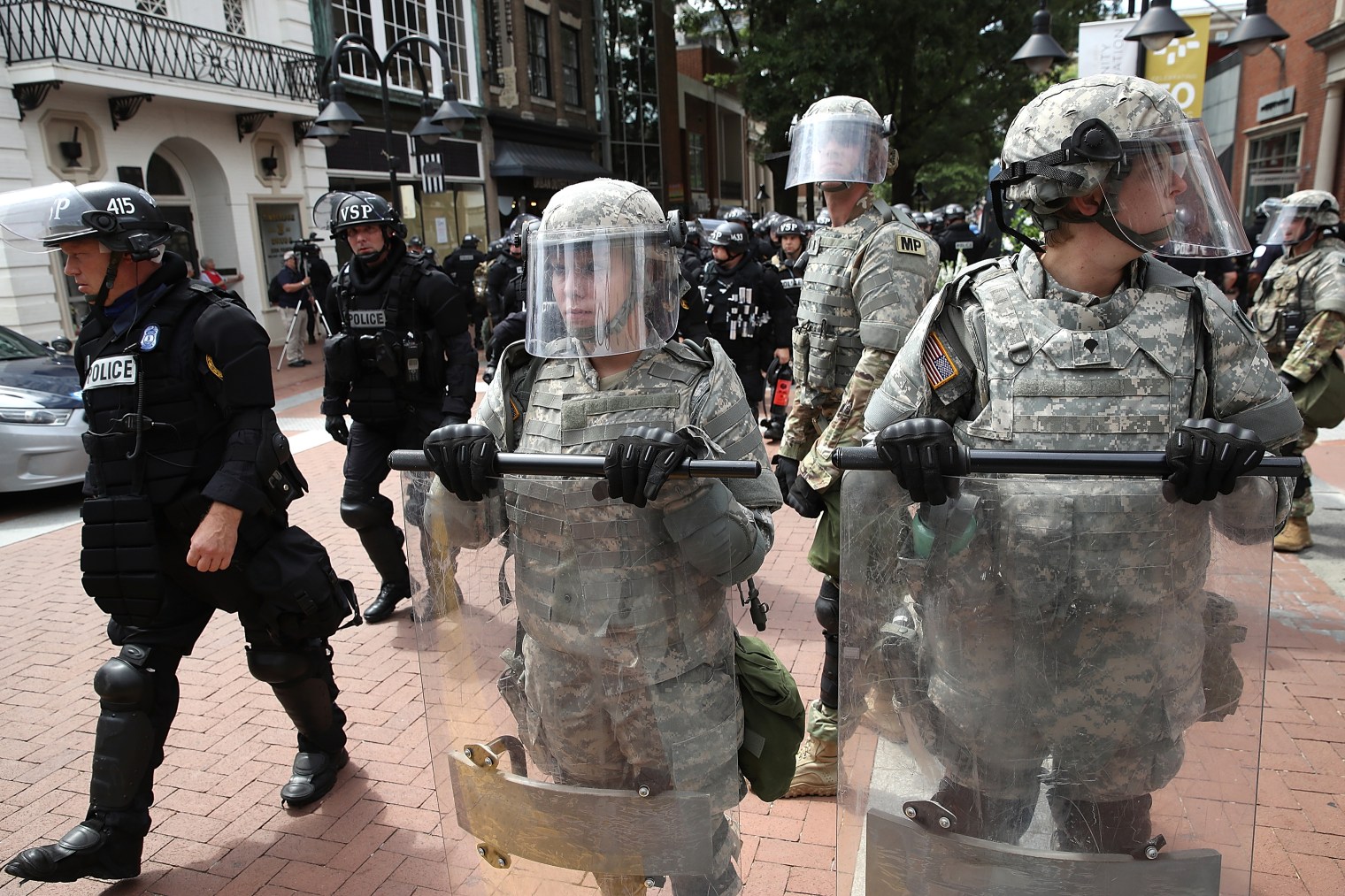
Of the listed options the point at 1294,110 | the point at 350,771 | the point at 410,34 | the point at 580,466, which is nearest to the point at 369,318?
the point at 350,771

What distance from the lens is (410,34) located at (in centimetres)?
2180

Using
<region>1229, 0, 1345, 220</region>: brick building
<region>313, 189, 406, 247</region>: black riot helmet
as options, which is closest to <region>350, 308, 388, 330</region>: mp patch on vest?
<region>313, 189, 406, 247</region>: black riot helmet

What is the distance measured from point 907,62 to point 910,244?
68.7 ft

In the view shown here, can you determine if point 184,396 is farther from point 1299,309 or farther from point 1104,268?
point 1299,309

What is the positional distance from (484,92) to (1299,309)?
2249 cm

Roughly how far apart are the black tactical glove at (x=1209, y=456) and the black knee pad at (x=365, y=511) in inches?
157

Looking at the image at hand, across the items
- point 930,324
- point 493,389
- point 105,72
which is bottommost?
point 493,389

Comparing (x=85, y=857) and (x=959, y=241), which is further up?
(x=959, y=241)

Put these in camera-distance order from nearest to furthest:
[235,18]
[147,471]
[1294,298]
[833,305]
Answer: [147,471] < [833,305] < [1294,298] < [235,18]

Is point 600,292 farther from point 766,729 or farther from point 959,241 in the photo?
point 959,241

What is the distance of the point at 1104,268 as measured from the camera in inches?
79.3

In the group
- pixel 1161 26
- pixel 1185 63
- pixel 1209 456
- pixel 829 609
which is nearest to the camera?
pixel 1209 456

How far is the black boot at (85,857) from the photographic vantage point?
2.83m

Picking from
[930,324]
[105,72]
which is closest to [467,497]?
[930,324]
